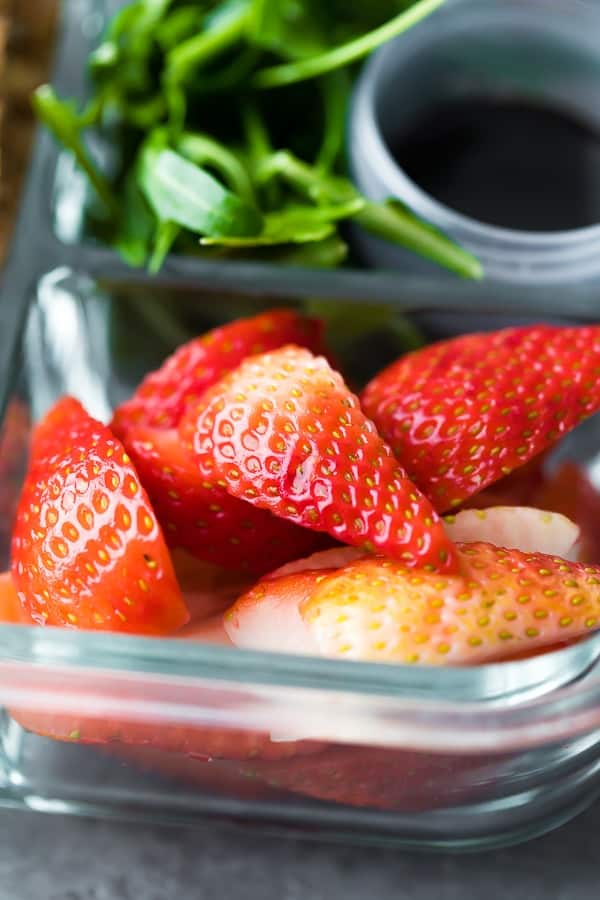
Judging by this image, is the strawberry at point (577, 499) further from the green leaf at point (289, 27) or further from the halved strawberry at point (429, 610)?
the green leaf at point (289, 27)

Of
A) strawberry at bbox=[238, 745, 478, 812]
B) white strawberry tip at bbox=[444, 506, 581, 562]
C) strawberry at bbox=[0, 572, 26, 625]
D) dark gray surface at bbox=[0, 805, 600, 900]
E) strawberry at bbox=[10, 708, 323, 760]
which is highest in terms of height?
white strawberry tip at bbox=[444, 506, 581, 562]

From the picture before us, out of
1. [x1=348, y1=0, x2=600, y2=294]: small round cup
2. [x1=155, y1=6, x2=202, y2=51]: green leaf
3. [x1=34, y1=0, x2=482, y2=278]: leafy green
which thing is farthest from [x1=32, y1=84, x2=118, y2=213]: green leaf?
[x1=348, y1=0, x2=600, y2=294]: small round cup

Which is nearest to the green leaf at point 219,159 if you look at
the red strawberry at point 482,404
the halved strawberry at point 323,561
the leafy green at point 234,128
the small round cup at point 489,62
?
the leafy green at point 234,128

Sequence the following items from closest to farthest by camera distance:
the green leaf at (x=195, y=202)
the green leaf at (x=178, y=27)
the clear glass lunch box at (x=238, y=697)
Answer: the clear glass lunch box at (x=238, y=697) → the green leaf at (x=195, y=202) → the green leaf at (x=178, y=27)

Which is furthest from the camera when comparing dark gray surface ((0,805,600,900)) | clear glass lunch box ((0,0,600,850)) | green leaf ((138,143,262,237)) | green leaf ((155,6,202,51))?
green leaf ((155,6,202,51))

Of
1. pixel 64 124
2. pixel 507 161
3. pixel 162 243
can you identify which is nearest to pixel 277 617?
pixel 162 243

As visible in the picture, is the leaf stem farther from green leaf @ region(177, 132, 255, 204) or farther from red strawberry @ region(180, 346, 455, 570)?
red strawberry @ region(180, 346, 455, 570)
